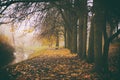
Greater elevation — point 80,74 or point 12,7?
point 12,7

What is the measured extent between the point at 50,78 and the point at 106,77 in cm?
261

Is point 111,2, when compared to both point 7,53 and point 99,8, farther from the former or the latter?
point 7,53

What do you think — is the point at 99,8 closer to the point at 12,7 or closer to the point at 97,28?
the point at 97,28

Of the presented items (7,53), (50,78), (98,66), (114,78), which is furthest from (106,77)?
(7,53)

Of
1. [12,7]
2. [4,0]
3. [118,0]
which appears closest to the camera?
[118,0]

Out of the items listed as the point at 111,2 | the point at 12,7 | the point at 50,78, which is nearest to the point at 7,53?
the point at 12,7

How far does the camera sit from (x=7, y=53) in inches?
1345

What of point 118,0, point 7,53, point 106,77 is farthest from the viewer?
point 7,53

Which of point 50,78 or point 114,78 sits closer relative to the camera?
point 114,78

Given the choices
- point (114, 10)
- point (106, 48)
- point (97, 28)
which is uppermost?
point (114, 10)

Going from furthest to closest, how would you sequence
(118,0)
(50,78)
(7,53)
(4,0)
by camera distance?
(7,53) → (4,0) → (50,78) → (118,0)

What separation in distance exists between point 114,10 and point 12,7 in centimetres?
628

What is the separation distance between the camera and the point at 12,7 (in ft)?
40.4

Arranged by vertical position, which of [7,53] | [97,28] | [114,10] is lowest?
[7,53]
